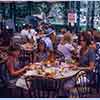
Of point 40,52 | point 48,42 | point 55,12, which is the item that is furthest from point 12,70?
point 55,12

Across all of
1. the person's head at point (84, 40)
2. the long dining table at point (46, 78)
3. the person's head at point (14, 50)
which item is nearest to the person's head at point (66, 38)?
the person's head at point (84, 40)

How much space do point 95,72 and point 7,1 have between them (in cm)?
108

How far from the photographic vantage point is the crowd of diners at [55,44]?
4.55 m

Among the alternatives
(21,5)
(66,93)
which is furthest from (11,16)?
(66,93)

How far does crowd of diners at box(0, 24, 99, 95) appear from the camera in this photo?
4.55 meters

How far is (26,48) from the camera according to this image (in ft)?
15.0

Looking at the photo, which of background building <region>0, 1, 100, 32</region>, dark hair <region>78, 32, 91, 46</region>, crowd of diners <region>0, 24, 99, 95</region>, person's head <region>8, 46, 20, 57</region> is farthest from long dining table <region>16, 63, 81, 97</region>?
background building <region>0, 1, 100, 32</region>

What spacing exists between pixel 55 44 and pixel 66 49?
116 millimetres

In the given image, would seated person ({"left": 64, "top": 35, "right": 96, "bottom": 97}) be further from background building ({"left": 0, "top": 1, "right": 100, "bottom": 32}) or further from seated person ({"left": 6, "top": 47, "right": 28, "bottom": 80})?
seated person ({"left": 6, "top": 47, "right": 28, "bottom": 80})

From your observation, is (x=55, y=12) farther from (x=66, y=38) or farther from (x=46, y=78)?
(x=46, y=78)

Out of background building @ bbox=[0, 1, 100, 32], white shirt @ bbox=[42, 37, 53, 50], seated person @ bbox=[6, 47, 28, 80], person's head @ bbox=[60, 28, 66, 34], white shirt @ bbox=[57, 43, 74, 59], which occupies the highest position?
background building @ bbox=[0, 1, 100, 32]

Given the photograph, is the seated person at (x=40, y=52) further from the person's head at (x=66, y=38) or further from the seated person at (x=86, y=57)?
the seated person at (x=86, y=57)

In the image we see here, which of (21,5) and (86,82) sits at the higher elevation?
(21,5)

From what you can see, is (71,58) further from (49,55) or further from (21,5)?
(21,5)
